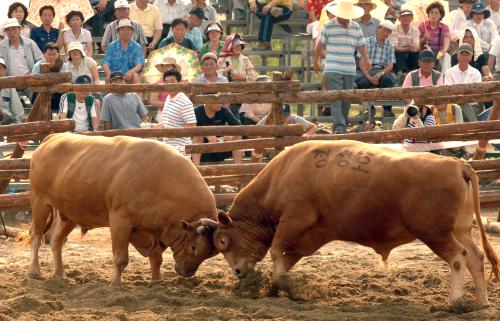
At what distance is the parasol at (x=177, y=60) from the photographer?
15.6m

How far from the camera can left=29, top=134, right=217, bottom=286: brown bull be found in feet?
30.8

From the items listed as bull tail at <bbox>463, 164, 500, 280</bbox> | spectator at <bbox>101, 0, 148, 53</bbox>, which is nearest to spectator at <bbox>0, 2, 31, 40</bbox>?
spectator at <bbox>101, 0, 148, 53</bbox>

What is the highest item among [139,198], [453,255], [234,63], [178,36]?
[178,36]

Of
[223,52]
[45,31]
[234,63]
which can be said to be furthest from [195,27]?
[45,31]

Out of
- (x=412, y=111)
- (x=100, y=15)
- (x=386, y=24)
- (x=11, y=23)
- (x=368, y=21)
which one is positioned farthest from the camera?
(x=100, y=15)

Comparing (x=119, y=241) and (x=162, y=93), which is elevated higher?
(x=162, y=93)

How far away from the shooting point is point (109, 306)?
8594 mm

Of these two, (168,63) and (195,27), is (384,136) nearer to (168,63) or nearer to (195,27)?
(168,63)

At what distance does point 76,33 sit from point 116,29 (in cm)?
58

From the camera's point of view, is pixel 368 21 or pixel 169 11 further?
pixel 169 11

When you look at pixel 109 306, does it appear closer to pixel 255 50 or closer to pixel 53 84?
pixel 53 84

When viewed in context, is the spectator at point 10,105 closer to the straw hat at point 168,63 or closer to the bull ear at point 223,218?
the straw hat at point 168,63

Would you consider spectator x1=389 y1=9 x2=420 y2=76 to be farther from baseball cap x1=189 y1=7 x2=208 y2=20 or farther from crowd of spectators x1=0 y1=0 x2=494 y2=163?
baseball cap x1=189 y1=7 x2=208 y2=20

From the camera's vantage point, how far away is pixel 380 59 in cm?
1655
